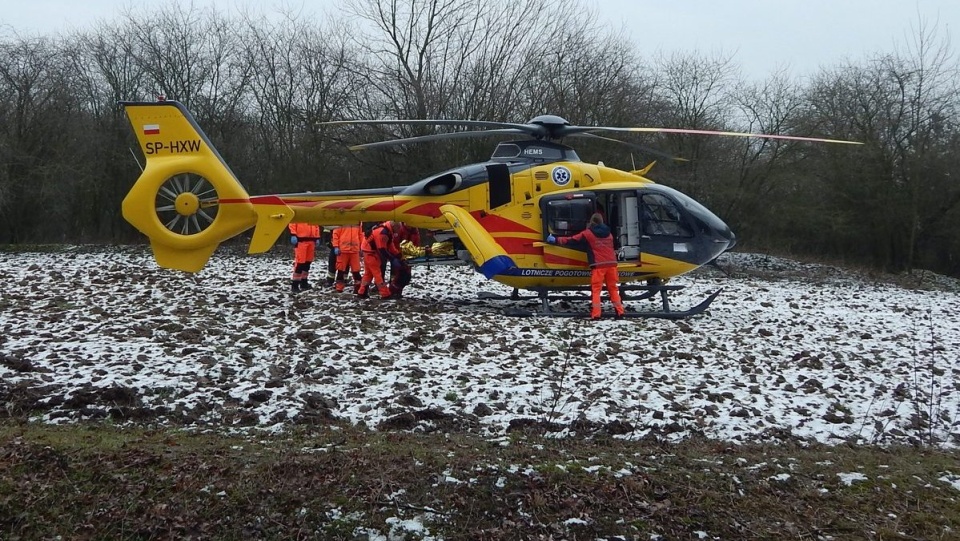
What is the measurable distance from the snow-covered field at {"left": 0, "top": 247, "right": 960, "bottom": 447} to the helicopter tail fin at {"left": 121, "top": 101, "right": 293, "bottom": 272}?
1119mm

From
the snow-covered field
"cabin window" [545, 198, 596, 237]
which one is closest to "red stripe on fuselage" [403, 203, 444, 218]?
the snow-covered field

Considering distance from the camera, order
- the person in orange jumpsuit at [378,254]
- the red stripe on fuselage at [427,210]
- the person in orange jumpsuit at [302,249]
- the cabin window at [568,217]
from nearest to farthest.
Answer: the cabin window at [568,217], the red stripe on fuselage at [427,210], the person in orange jumpsuit at [378,254], the person in orange jumpsuit at [302,249]

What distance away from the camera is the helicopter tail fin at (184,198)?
38.7 ft

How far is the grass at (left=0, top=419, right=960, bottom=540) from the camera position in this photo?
502 centimetres

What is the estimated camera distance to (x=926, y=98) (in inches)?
1085

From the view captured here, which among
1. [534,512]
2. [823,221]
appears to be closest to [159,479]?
[534,512]

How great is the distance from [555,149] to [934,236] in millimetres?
23618

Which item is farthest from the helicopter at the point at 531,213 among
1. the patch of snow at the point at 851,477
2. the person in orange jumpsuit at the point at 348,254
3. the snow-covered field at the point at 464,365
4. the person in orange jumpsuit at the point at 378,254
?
the patch of snow at the point at 851,477

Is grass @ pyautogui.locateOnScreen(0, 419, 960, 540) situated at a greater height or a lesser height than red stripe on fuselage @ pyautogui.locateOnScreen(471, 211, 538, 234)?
lesser

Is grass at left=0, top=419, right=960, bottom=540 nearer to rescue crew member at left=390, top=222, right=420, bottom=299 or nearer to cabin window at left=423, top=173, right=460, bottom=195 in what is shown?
cabin window at left=423, top=173, right=460, bottom=195

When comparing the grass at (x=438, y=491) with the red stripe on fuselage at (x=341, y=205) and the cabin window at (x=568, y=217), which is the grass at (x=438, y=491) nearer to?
the cabin window at (x=568, y=217)

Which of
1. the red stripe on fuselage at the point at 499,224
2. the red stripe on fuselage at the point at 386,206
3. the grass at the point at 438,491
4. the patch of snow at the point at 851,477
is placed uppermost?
the red stripe on fuselage at the point at 386,206

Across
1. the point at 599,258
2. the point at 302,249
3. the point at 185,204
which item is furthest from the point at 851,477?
the point at 302,249

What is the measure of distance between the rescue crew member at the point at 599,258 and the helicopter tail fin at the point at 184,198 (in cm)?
507
